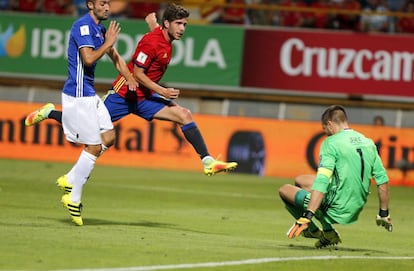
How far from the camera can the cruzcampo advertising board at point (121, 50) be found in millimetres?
27453

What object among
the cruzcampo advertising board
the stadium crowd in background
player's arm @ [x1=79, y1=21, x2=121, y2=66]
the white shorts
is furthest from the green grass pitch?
the stadium crowd in background

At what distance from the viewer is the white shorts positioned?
1315cm

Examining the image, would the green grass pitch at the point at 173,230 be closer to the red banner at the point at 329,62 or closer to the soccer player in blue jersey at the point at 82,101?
the soccer player in blue jersey at the point at 82,101

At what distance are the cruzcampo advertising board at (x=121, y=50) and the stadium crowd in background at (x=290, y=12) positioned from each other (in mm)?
694

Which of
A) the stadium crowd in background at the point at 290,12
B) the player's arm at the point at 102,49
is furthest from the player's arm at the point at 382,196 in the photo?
the stadium crowd in background at the point at 290,12

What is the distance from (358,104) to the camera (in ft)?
88.9

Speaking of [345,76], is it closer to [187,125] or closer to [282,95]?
[282,95]

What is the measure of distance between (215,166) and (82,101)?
1743mm

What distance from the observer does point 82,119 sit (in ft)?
43.1

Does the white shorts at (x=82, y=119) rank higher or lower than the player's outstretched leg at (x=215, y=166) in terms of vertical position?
higher

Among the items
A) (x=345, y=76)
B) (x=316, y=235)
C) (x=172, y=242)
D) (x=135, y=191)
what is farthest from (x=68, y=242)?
(x=345, y=76)

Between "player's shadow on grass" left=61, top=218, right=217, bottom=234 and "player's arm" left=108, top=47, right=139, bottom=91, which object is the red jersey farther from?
"player's shadow on grass" left=61, top=218, right=217, bottom=234

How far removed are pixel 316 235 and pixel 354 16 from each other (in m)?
16.6

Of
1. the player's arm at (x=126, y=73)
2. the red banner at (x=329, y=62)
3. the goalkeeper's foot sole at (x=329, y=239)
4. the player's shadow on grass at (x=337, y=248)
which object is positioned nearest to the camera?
the goalkeeper's foot sole at (x=329, y=239)
